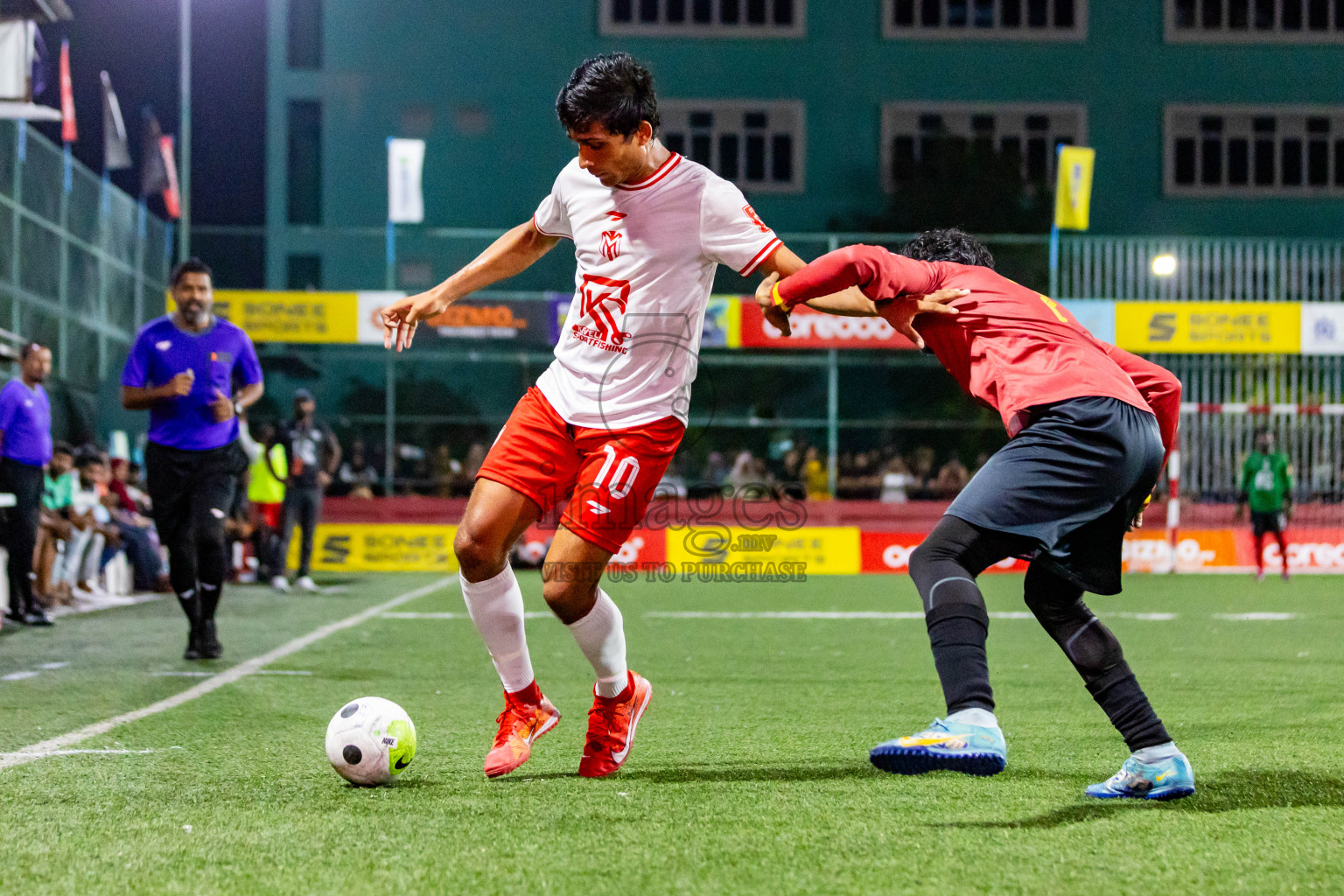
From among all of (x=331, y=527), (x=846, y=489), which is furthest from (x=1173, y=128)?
(x=331, y=527)

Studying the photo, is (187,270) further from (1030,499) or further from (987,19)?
(987,19)

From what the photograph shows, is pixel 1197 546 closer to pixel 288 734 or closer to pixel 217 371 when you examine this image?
pixel 217 371

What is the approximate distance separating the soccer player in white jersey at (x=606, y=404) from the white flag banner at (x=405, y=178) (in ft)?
59.7

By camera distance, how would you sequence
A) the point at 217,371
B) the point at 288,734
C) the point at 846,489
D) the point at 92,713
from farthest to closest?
the point at 846,489, the point at 217,371, the point at 92,713, the point at 288,734

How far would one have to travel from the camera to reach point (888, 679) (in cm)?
694

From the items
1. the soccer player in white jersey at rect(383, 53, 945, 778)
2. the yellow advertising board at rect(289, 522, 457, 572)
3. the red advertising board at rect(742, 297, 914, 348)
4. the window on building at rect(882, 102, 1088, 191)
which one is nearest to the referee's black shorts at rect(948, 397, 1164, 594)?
the soccer player in white jersey at rect(383, 53, 945, 778)

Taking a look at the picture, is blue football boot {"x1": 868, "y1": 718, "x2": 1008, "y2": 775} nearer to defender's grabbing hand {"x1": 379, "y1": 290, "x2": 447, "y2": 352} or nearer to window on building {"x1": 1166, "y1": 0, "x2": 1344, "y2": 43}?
defender's grabbing hand {"x1": 379, "y1": 290, "x2": 447, "y2": 352}

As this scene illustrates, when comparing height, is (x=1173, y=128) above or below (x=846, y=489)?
above

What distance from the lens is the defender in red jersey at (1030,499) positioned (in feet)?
11.8

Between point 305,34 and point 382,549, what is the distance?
18755 mm

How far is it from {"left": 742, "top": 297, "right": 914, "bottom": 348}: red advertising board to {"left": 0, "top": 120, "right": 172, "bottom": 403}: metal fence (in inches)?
365

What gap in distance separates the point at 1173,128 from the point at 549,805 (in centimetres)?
3185

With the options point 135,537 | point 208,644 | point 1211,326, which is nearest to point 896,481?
point 1211,326

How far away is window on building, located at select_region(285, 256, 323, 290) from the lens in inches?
883
